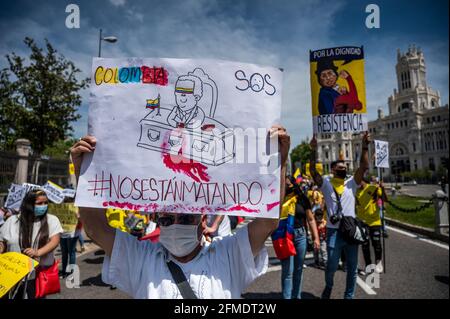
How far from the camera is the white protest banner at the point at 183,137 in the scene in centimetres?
176

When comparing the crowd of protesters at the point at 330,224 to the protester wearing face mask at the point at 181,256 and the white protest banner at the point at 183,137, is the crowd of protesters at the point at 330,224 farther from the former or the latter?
the protester wearing face mask at the point at 181,256

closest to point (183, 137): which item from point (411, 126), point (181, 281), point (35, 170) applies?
point (181, 281)

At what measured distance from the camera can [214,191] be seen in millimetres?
1767

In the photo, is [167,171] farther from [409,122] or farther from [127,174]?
[409,122]

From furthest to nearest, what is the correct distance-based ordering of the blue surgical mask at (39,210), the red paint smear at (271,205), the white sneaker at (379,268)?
the white sneaker at (379,268) → the blue surgical mask at (39,210) → the red paint smear at (271,205)

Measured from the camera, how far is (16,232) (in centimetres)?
304

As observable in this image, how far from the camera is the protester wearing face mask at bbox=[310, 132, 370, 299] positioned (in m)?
3.89

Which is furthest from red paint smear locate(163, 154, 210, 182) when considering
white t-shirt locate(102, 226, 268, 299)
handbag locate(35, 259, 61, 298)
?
handbag locate(35, 259, 61, 298)

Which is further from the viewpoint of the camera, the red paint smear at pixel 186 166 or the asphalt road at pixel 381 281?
the asphalt road at pixel 381 281

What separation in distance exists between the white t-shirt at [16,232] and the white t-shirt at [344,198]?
3596 mm

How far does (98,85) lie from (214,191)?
1007 millimetres

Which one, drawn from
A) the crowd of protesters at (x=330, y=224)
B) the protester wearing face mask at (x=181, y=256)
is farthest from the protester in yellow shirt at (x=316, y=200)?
the protester wearing face mask at (x=181, y=256)
